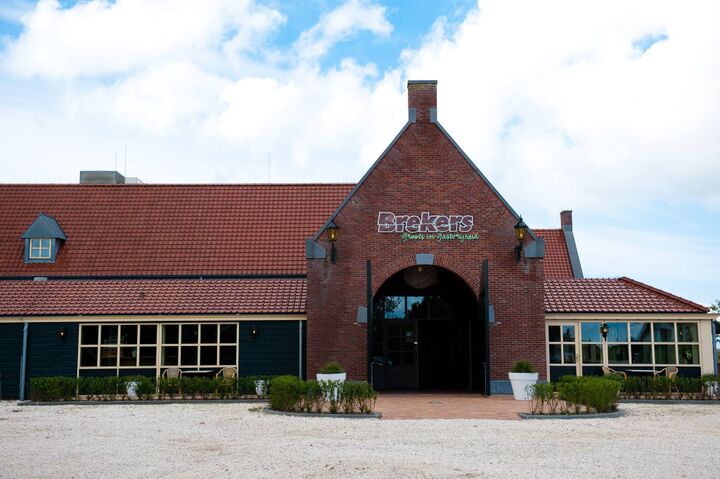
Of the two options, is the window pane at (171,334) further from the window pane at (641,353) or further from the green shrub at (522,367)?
the window pane at (641,353)

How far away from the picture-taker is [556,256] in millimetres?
36531

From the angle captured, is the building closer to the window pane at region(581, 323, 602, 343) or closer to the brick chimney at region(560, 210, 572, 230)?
the window pane at region(581, 323, 602, 343)

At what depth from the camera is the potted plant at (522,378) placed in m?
21.8

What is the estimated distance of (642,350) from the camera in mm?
24594

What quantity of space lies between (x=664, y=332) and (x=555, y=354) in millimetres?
3414

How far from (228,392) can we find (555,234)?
70.5 ft

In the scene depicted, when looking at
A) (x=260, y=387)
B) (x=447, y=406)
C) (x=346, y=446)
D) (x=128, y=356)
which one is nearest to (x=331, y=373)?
(x=260, y=387)

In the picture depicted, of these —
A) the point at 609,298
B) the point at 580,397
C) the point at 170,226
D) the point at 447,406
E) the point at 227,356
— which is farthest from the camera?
the point at 170,226

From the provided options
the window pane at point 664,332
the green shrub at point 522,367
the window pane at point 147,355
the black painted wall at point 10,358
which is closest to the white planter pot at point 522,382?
the green shrub at point 522,367

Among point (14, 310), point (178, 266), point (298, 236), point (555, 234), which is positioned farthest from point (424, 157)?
point (555, 234)

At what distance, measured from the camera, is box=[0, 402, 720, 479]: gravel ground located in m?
11.5

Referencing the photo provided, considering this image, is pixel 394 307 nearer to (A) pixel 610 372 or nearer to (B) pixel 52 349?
(A) pixel 610 372

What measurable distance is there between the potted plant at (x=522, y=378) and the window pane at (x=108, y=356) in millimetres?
11967

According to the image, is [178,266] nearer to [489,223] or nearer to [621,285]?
[489,223]
